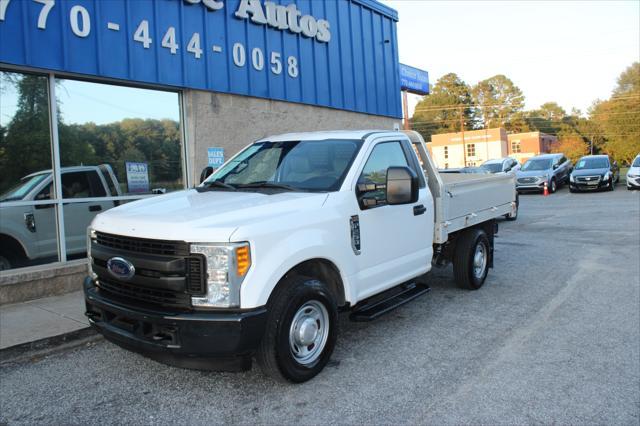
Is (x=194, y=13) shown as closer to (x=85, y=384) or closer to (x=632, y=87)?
(x=85, y=384)

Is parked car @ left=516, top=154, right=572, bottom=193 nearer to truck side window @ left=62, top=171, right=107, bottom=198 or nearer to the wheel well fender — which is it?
truck side window @ left=62, top=171, right=107, bottom=198

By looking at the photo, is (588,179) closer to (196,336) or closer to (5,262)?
(5,262)

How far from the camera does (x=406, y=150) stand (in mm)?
5539

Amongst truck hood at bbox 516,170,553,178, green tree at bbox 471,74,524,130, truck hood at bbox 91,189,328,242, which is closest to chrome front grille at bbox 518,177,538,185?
truck hood at bbox 516,170,553,178

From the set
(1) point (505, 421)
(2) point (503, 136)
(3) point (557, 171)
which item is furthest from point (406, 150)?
(2) point (503, 136)

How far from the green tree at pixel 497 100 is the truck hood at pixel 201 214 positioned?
370 ft

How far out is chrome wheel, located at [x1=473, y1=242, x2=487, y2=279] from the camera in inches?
267

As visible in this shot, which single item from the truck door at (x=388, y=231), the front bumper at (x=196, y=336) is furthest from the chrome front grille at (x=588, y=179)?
the front bumper at (x=196, y=336)

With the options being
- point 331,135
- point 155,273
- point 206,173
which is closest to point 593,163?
point 331,135

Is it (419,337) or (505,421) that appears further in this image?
(419,337)

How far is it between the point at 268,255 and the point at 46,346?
9.35ft

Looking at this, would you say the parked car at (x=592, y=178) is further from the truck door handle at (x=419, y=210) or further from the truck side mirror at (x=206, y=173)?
the truck side mirror at (x=206, y=173)

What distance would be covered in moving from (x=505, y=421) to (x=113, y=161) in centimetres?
671

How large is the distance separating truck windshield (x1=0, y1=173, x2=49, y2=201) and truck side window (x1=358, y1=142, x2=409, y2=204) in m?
4.74
